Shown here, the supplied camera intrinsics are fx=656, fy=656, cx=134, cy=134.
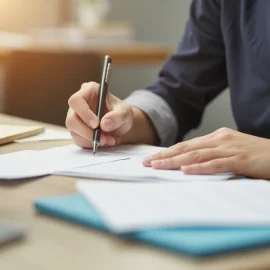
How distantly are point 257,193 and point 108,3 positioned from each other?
11.0ft

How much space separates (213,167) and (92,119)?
0.91 feet

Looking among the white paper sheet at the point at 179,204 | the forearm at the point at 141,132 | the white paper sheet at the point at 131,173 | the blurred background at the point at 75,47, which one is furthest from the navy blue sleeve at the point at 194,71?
the blurred background at the point at 75,47

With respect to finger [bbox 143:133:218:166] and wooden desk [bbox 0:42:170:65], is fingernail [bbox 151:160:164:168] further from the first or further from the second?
wooden desk [bbox 0:42:170:65]

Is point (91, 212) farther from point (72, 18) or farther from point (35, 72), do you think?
point (72, 18)

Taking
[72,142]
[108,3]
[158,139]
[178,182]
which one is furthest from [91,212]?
[108,3]

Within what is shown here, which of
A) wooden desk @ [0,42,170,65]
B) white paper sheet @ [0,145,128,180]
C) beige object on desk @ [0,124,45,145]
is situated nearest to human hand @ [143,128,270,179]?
white paper sheet @ [0,145,128,180]

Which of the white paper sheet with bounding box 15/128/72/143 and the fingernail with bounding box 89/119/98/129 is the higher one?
the fingernail with bounding box 89/119/98/129

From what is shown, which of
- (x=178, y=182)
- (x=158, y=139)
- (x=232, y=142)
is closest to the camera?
(x=178, y=182)

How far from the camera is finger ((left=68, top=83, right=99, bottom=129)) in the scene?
110 cm

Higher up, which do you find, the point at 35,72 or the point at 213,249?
the point at 213,249

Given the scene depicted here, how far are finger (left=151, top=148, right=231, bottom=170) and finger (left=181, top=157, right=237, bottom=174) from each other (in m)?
0.02

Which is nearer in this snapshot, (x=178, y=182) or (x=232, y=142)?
(x=178, y=182)

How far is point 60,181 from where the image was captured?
0.86 m

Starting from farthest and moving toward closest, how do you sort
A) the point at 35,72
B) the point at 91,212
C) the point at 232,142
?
the point at 35,72, the point at 232,142, the point at 91,212
